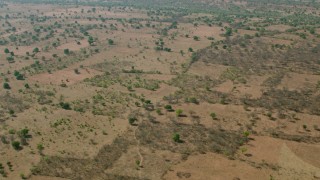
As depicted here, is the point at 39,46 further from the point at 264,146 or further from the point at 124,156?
the point at 264,146

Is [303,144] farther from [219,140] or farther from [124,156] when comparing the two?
[124,156]

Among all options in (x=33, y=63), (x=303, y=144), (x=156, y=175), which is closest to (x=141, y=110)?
(x=156, y=175)

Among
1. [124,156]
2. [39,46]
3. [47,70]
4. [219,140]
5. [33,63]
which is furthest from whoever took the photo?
[39,46]

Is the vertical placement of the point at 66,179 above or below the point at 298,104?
below

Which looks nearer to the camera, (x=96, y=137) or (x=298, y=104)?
(x=96, y=137)

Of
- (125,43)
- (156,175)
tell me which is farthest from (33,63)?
(156,175)

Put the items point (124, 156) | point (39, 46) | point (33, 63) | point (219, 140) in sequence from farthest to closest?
point (39, 46)
point (33, 63)
point (219, 140)
point (124, 156)
